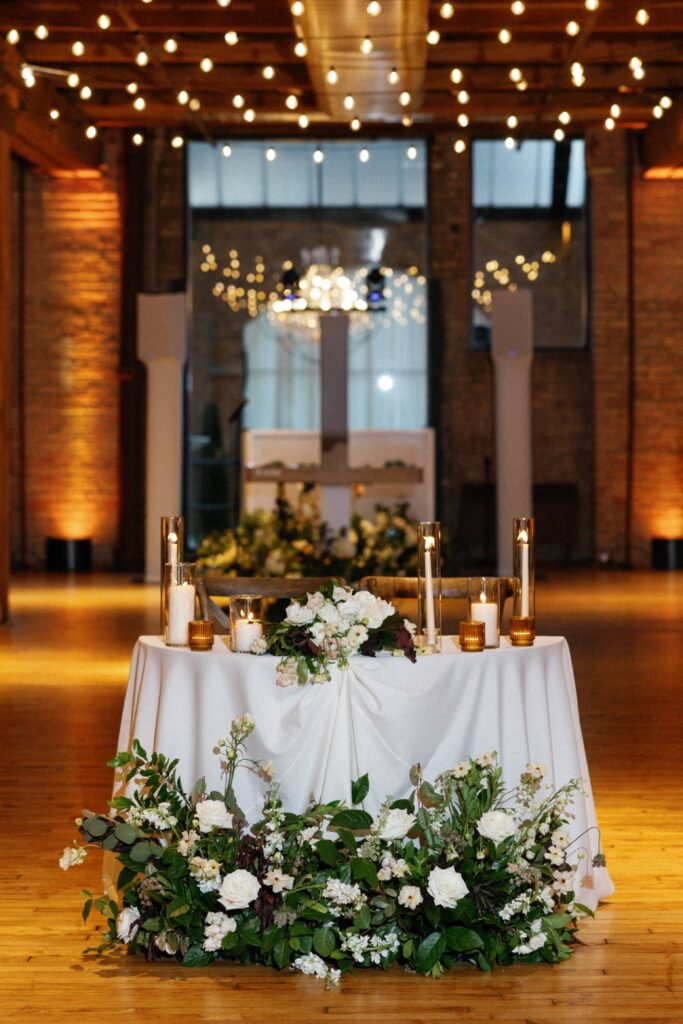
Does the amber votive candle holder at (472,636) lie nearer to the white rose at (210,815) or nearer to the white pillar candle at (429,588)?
the white pillar candle at (429,588)

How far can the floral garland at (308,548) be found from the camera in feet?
33.0

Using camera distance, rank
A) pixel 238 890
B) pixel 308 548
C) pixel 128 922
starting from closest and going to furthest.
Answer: pixel 238 890 < pixel 128 922 < pixel 308 548

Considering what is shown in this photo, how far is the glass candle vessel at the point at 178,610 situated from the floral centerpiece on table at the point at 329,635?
12.0 inches

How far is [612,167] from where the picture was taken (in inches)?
655

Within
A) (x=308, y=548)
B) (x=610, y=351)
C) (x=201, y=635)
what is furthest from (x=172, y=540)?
(x=610, y=351)

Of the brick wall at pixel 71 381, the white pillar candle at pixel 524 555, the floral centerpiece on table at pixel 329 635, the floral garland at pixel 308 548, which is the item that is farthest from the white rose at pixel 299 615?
the brick wall at pixel 71 381

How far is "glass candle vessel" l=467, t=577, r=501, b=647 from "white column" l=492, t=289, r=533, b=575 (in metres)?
10.8

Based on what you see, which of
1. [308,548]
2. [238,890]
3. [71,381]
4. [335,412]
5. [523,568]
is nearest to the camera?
[238,890]

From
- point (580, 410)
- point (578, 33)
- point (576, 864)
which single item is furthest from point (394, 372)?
point (576, 864)

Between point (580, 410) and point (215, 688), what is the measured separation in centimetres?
1401

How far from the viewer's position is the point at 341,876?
322 centimetres

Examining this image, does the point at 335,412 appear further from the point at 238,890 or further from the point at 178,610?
the point at 238,890

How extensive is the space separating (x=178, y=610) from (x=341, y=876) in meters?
0.87

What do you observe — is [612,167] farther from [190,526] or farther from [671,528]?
[190,526]
